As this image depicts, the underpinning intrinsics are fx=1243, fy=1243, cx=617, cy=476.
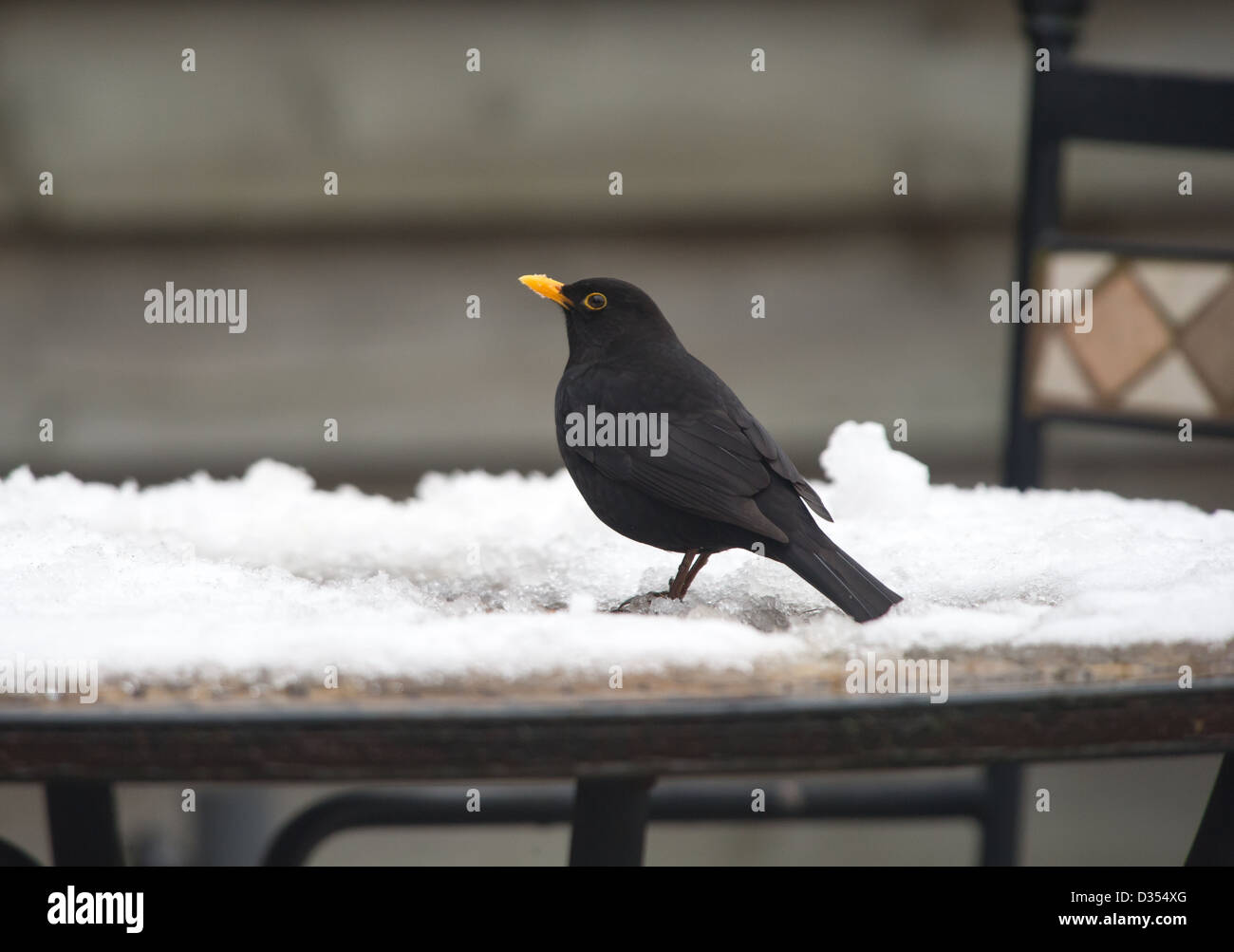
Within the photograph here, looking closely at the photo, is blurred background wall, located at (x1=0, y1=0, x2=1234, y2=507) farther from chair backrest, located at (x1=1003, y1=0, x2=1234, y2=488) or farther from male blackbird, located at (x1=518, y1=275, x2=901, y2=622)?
male blackbird, located at (x1=518, y1=275, x2=901, y2=622)

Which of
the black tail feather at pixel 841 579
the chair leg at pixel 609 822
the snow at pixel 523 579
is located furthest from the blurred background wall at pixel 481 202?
the chair leg at pixel 609 822

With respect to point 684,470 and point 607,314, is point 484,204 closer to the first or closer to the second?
point 607,314

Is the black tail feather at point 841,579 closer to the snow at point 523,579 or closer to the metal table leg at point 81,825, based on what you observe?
the snow at point 523,579

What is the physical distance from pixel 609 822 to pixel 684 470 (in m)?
0.39

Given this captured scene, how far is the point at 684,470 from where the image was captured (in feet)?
4.51

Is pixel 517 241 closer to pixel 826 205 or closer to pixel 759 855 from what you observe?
pixel 826 205

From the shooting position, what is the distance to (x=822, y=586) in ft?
4.14

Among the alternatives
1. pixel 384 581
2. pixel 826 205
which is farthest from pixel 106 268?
pixel 384 581

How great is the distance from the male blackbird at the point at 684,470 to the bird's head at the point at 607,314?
0.01 m

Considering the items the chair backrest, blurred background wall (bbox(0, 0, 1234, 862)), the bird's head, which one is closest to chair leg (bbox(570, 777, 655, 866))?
the bird's head

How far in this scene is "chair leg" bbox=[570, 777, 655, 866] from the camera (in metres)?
1.22

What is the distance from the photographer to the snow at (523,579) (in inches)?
42.9

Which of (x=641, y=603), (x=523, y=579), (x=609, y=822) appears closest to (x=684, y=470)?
(x=641, y=603)

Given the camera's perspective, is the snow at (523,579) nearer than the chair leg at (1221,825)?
Yes
